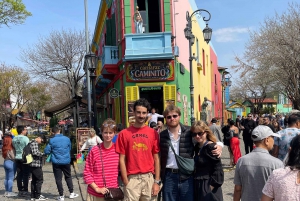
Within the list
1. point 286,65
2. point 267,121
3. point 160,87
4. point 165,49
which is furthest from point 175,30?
point 286,65

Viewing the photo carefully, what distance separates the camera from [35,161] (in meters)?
8.83

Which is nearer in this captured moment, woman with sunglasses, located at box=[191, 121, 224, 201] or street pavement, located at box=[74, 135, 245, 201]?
woman with sunglasses, located at box=[191, 121, 224, 201]

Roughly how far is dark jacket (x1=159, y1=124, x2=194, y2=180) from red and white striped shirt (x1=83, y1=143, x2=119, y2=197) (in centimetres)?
55

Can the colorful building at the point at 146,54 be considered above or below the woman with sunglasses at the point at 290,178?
above

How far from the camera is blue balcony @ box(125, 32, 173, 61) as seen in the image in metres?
16.2

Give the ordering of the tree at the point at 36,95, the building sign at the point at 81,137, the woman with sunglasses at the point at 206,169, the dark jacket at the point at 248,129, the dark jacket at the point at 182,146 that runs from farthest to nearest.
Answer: the tree at the point at 36,95
the building sign at the point at 81,137
the dark jacket at the point at 248,129
the dark jacket at the point at 182,146
the woman with sunglasses at the point at 206,169

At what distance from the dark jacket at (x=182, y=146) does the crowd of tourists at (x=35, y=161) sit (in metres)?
4.15

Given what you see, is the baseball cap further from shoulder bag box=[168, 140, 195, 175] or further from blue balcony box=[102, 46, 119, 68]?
blue balcony box=[102, 46, 119, 68]

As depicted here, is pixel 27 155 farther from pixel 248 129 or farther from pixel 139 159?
pixel 248 129

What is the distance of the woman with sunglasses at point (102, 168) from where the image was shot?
4695 mm

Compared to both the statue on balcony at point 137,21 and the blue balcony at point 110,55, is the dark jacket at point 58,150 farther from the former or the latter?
the blue balcony at point 110,55

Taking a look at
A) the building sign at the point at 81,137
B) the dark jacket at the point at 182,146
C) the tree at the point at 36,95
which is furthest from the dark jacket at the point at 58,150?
the tree at the point at 36,95

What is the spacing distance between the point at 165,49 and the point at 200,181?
1204 cm

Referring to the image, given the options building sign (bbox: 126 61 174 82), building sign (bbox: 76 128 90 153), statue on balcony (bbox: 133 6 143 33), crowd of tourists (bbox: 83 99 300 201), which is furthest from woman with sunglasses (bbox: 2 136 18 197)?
statue on balcony (bbox: 133 6 143 33)
